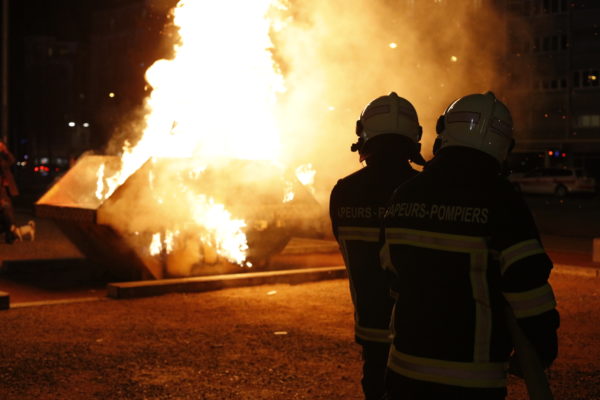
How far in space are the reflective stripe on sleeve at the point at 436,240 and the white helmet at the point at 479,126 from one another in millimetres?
401

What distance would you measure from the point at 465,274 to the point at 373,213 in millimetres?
1101

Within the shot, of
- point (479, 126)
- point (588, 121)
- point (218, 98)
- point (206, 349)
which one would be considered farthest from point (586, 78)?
point (479, 126)

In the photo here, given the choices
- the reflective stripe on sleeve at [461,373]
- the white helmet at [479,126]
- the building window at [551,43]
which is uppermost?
the building window at [551,43]

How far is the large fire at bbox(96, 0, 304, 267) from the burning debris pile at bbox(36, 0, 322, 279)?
0.05 feet

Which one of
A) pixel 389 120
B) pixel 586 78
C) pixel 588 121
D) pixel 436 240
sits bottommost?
pixel 436 240

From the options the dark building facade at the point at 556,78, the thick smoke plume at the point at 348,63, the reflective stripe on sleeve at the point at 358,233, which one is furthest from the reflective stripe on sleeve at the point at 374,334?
the dark building facade at the point at 556,78

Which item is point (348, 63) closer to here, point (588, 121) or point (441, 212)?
point (441, 212)

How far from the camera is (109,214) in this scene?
10000mm

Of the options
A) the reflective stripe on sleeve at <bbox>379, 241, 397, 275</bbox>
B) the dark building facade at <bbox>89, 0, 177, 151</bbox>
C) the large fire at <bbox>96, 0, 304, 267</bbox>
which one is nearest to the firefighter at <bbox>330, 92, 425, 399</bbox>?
the reflective stripe on sleeve at <bbox>379, 241, 397, 275</bbox>

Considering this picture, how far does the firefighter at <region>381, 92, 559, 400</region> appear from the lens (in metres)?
2.89

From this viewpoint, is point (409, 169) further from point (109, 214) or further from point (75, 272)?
point (75, 272)

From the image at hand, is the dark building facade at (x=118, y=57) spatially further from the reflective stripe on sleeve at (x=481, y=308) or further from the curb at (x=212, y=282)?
the reflective stripe on sleeve at (x=481, y=308)

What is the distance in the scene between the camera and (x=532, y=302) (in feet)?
9.39

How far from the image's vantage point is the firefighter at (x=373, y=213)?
403 centimetres
